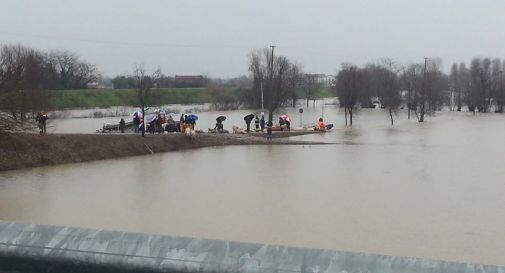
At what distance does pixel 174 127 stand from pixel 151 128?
1.77 m

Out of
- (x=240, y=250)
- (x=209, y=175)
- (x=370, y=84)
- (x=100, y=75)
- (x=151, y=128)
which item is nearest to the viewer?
(x=240, y=250)

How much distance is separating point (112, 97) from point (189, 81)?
49.4 meters

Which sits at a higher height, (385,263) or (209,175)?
(385,263)

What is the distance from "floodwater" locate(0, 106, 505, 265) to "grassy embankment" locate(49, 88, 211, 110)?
45427 mm

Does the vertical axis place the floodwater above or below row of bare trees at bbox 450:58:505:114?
below

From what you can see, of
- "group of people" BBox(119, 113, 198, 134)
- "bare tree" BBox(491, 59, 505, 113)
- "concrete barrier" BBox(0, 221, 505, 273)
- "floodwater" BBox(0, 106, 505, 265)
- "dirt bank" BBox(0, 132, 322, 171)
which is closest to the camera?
"concrete barrier" BBox(0, 221, 505, 273)

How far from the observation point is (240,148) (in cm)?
3441

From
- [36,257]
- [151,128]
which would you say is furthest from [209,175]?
[36,257]

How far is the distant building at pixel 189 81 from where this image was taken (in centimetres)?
13230

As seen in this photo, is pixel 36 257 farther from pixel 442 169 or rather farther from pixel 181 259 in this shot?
pixel 442 169

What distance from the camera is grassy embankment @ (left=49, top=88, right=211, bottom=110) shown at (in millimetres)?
76456

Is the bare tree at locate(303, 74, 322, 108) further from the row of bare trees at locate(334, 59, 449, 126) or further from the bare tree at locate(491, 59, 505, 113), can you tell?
the bare tree at locate(491, 59, 505, 113)

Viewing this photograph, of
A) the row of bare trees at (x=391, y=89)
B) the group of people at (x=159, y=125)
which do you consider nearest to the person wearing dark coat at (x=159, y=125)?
the group of people at (x=159, y=125)

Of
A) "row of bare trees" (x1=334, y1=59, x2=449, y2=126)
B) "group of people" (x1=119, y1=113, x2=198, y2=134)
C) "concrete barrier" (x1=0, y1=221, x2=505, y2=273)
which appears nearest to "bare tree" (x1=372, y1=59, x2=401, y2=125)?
"row of bare trees" (x1=334, y1=59, x2=449, y2=126)
